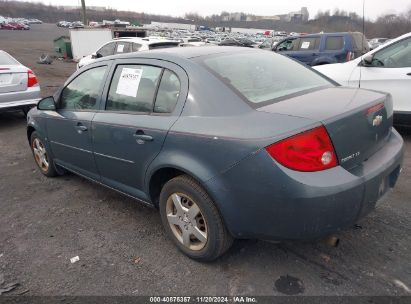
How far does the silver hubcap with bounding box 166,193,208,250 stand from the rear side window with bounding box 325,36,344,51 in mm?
10142

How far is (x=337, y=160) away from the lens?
2.27 meters

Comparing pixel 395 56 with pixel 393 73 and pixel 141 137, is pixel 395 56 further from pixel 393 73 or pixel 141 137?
pixel 141 137

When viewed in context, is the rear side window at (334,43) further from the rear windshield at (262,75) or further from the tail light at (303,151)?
the tail light at (303,151)

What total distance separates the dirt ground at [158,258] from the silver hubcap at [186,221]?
0.16 meters

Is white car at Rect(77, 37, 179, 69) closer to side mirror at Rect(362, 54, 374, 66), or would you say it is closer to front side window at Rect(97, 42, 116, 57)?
front side window at Rect(97, 42, 116, 57)

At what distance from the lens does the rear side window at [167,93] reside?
278 centimetres

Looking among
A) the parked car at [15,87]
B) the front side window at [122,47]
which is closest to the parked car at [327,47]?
the front side window at [122,47]

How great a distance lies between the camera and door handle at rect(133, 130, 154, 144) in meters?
2.81

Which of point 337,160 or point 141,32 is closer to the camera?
point 337,160

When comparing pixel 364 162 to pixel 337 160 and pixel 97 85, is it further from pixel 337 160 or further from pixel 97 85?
pixel 97 85

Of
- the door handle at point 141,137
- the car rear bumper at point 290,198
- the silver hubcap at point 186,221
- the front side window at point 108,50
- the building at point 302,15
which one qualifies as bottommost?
the silver hubcap at point 186,221

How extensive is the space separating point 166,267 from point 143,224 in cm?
74

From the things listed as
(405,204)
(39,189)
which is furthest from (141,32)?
(405,204)

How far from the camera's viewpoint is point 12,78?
697cm
